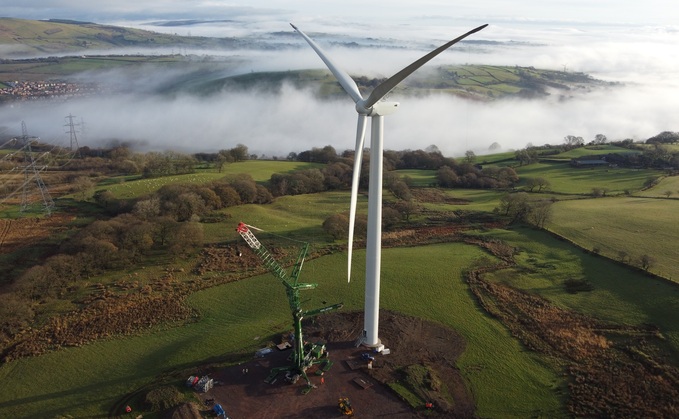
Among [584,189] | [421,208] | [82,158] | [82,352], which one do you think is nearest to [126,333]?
[82,352]

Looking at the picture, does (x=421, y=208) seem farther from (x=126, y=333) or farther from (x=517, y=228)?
(x=126, y=333)

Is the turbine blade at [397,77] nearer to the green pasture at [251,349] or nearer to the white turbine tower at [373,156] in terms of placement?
the white turbine tower at [373,156]

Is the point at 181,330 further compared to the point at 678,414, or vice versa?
the point at 181,330

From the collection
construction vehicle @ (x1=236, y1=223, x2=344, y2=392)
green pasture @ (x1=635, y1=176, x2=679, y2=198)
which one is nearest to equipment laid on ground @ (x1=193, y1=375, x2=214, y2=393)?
construction vehicle @ (x1=236, y1=223, x2=344, y2=392)

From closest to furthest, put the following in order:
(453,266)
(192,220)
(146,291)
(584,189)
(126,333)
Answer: (126,333) < (146,291) < (453,266) < (192,220) < (584,189)

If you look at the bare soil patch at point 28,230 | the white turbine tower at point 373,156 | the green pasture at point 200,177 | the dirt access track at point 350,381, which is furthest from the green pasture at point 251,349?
the green pasture at point 200,177

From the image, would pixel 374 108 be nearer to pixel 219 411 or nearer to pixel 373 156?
pixel 373 156

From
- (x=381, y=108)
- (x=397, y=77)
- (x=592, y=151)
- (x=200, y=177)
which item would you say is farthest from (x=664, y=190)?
(x=200, y=177)

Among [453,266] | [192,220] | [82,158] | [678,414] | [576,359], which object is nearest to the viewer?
[678,414]
